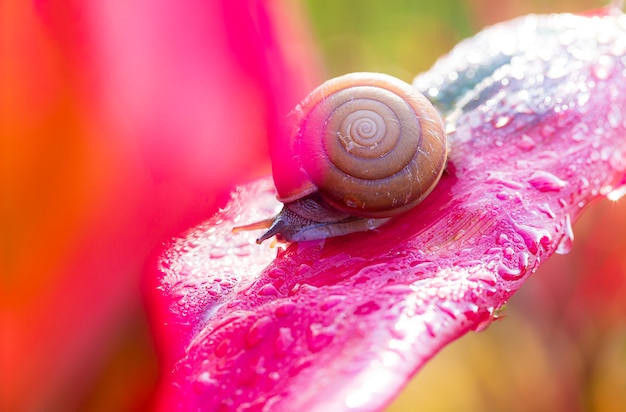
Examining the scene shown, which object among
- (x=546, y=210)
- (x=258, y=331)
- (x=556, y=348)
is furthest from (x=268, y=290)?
(x=556, y=348)

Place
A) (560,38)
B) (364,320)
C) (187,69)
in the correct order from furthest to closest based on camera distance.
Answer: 1. (560,38)
2. (187,69)
3. (364,320)

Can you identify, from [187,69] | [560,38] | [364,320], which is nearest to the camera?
[364,320]

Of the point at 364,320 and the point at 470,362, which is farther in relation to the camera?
the point at 470,362

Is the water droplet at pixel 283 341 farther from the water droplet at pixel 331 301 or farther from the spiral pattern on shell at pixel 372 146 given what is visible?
the spiral pattern on shell at pixel 372 146

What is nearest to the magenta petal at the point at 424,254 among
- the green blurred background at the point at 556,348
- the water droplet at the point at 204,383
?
the water droplet at the point at 204,383

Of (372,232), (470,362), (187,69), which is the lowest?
(470,362)

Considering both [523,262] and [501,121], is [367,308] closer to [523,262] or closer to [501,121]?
[523,262]

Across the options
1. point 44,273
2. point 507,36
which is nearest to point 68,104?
point 44,273

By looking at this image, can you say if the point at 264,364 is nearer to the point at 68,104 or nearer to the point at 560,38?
the point at 68,104
